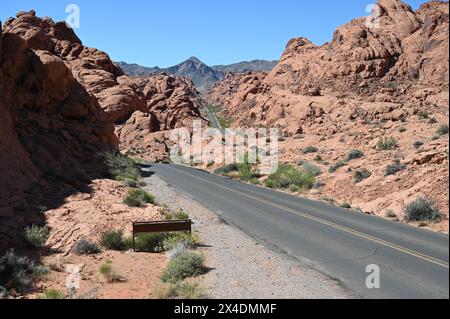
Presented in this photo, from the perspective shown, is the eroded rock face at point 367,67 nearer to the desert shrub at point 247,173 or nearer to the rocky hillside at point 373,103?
the rocky hillside at point 373,103

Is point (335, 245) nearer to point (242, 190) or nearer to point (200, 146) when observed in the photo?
point (242, 190)

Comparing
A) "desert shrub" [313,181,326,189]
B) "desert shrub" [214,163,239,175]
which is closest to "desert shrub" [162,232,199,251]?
"desert shrub" [313,181,326,189]

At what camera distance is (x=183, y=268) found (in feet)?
35.6

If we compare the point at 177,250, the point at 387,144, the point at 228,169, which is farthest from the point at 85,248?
Result: the point at 228,169

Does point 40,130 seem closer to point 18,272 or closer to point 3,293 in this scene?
point 18,272

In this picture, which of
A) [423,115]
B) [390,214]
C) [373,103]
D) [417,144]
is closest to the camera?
[390,214]

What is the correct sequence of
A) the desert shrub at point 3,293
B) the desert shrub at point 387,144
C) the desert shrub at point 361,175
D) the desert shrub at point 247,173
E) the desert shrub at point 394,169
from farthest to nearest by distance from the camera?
the desert shrub at point 247,173 → the desert shrub at point 387,144 → the desert shrub at point 361,175 → the desert shrub at point 394,169 → the desert shrub at point 3,293

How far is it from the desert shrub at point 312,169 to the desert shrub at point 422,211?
13.8 metres

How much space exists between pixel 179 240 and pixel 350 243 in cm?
541

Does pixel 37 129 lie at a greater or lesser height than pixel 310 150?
greater

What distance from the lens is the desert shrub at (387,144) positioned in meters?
32.0

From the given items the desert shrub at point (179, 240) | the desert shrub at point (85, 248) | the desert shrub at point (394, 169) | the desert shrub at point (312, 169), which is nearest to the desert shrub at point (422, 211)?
the desert shrub at point (394, 169)

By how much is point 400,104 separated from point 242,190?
27.3 metres

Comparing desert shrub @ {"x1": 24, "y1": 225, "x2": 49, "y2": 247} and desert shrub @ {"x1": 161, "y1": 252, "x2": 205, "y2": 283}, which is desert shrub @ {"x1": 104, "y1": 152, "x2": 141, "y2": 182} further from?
desert shrub @ {"x1": 161, "y1": 252, "x2": 205, "y2": 283}
